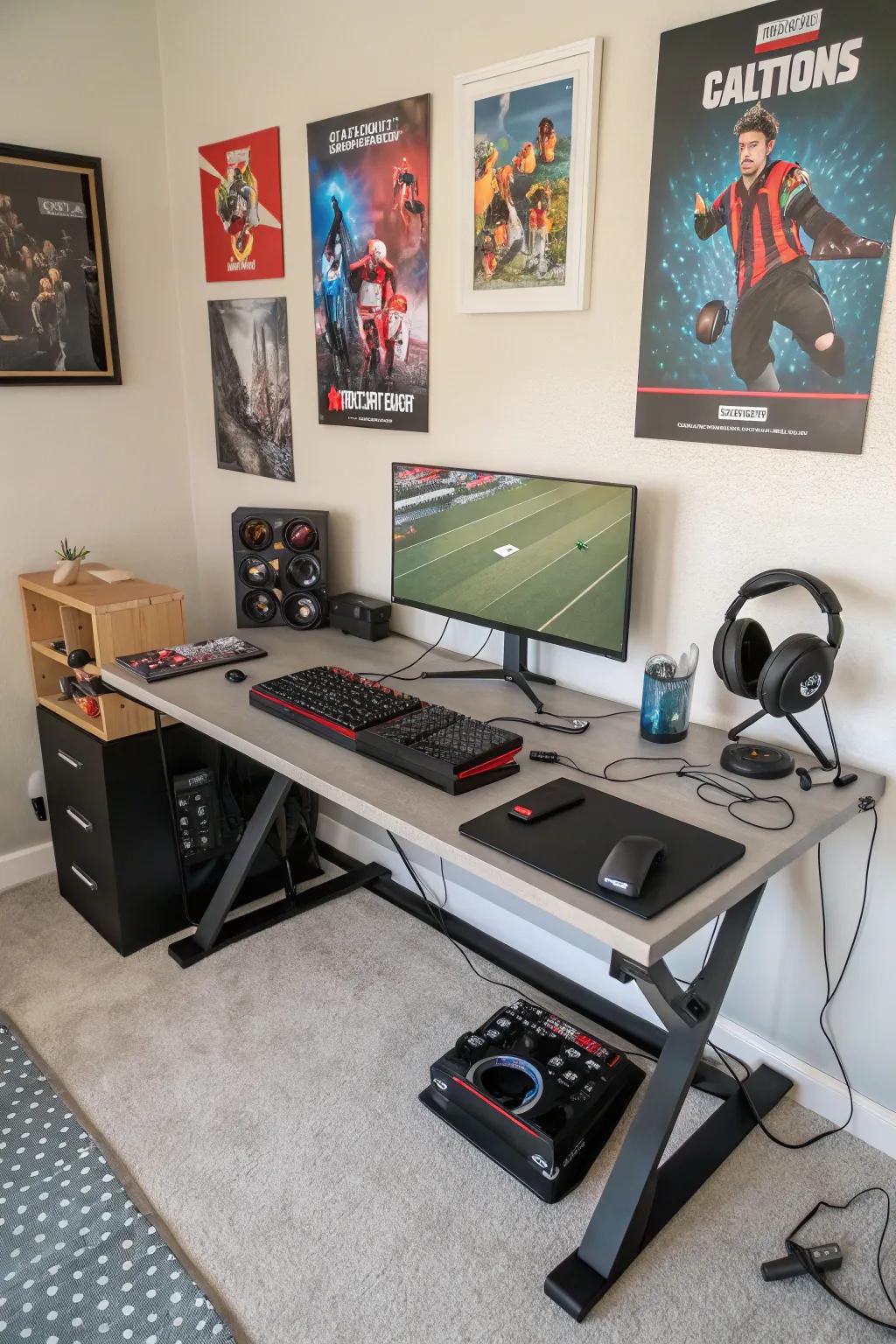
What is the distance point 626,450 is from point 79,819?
168 cm

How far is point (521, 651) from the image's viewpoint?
78.5 inches

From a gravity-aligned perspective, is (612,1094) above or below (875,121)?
below

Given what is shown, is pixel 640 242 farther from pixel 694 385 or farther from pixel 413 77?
pixel 413 77

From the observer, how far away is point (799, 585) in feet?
5.35

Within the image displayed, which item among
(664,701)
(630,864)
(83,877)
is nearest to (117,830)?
(83,877)

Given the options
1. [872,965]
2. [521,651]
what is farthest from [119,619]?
[872,965]

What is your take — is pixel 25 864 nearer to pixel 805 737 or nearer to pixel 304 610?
pixel 304 610

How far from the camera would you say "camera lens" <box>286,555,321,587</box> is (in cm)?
243

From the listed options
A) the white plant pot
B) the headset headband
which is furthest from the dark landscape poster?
the headset headband

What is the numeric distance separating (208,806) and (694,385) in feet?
5.23

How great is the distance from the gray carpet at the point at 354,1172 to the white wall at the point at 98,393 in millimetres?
901

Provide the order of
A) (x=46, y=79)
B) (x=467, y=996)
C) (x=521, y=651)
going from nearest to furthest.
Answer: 1. (x=521, y=651)
2. (x=467, y=996)
3. (x=46, y=79)

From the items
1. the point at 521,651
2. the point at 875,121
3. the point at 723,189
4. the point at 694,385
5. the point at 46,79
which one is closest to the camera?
the point at 875,121

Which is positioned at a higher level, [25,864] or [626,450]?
[626,450]
